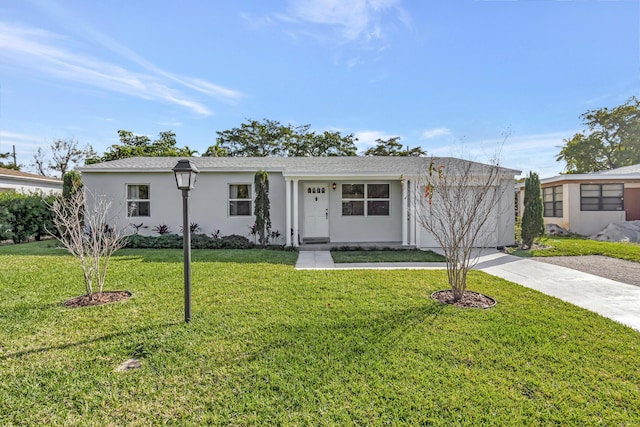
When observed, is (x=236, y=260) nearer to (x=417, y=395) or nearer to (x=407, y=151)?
(x=417, y=395)

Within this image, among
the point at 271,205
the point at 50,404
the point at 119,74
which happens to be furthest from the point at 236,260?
the point at 119,74

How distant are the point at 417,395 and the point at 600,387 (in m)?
1.67

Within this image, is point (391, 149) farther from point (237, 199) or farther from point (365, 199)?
point (237, 199)

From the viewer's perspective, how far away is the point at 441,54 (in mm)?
11172

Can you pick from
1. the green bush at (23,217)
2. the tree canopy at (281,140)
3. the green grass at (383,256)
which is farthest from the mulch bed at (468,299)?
the tree canopy at (281,140)

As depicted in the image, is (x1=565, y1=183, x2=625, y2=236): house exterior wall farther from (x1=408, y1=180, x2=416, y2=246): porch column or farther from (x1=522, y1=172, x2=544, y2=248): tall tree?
(x1=408, y1=180, x2=416, y2=246): porch column

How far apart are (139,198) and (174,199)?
1488 mm

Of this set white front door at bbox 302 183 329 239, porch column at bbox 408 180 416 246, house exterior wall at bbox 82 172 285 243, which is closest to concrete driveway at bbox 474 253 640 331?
porch column at bbox 408 180 416 246

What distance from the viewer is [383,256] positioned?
932cm

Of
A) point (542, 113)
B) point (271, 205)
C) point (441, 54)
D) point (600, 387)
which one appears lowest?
point (600, 387)

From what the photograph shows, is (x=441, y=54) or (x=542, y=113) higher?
(x=441, y=54)

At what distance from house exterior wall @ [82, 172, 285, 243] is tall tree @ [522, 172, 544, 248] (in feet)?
29.7

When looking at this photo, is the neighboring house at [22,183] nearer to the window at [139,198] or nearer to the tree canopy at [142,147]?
the tree canopy at [142,147]

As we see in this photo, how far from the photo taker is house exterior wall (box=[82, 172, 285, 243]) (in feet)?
38.8
